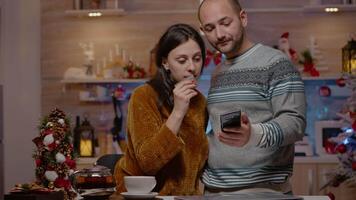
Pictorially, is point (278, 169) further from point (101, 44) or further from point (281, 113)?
point (101, 44)

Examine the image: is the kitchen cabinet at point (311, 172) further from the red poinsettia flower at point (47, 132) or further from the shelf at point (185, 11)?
the red poinsettia flower at point (47, 132)

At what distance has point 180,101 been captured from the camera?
8.03 feet

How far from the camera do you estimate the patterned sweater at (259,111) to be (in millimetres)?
2215

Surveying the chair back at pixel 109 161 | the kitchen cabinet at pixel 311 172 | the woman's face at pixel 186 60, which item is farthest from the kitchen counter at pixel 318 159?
the woman's face at pixel 186 60

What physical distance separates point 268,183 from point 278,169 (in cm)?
6

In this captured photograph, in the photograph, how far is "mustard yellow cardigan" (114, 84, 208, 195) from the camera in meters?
2.35

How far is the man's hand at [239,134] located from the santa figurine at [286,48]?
3.41 metres

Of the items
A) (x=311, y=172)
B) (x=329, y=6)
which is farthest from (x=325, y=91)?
(x=311, y=172)

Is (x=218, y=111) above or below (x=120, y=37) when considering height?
below

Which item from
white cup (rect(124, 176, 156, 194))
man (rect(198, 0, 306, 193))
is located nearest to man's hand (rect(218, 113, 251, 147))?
man (rect(198, 0, 306, 193))

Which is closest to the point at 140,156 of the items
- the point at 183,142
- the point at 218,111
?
the point at 183,142

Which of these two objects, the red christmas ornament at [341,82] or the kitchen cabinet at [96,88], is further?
the kitchen cabinet at [96,88]

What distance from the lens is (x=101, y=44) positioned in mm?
5684

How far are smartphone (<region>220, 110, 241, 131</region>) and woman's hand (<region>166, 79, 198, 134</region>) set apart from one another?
453mm
